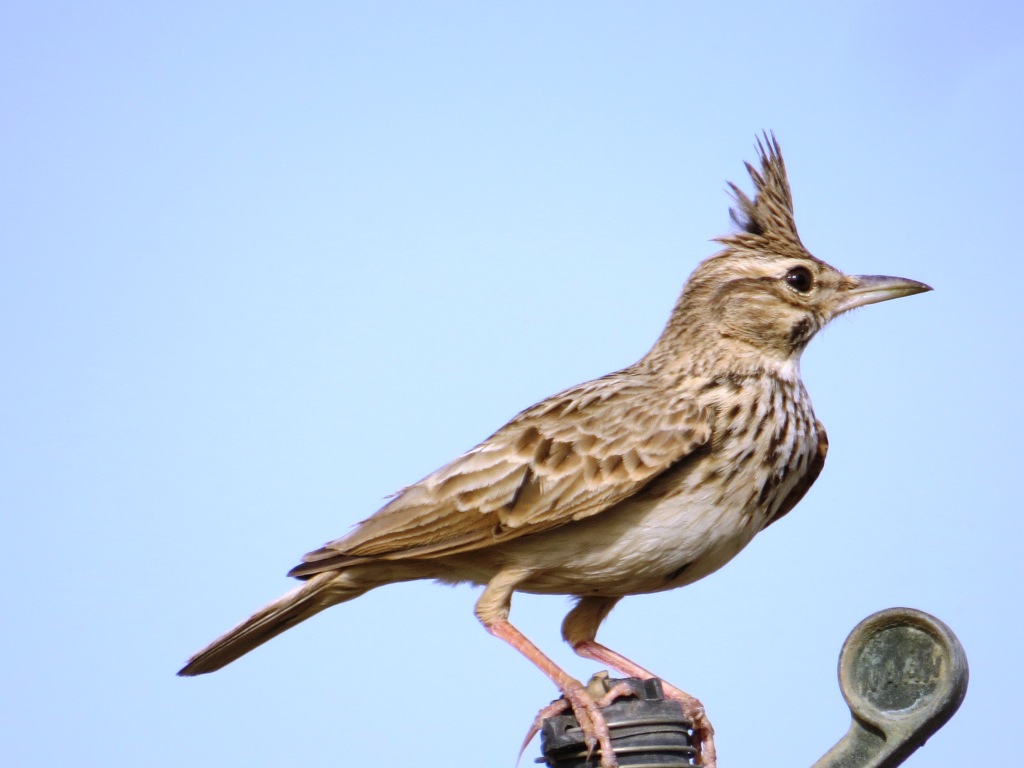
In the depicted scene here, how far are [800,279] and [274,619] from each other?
11.4ft

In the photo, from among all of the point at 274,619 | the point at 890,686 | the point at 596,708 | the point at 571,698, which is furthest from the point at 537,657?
the point at 890,686

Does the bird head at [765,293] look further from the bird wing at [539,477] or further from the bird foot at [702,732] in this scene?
the bird foot at [702,732]

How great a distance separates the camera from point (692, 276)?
840cm

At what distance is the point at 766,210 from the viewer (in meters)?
8.33

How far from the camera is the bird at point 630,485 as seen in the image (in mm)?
7105

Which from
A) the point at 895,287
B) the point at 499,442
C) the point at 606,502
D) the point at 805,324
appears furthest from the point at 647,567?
the point at 895,287

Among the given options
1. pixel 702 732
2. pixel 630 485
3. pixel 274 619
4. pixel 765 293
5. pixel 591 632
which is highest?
pixel 765 293

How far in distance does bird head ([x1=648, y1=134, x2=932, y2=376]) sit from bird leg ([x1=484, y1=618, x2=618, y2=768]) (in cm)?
195

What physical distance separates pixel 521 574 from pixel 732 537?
3.57 feet

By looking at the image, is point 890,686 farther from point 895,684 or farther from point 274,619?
point 274,619

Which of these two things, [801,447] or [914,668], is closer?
[914,668]

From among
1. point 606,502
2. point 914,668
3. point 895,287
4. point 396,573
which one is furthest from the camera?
point 895,287

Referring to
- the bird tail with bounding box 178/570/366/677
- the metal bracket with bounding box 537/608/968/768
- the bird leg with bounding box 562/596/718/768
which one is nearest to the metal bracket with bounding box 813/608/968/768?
the metal bracket with bounding box 537/608/968/768

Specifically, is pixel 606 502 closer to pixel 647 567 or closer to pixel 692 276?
pixel 647 567
